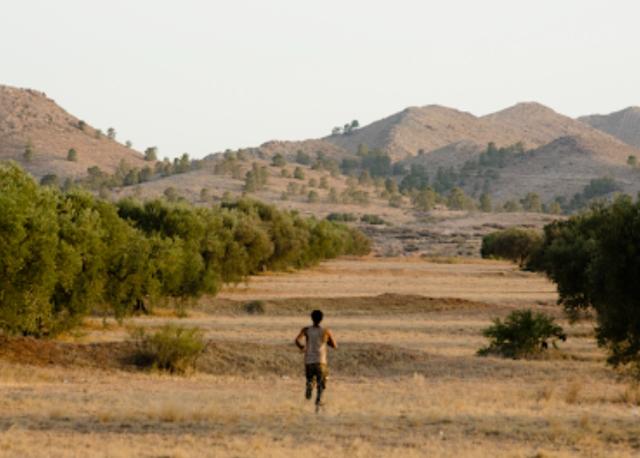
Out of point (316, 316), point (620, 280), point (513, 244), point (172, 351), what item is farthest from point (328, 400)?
point (513, 244)

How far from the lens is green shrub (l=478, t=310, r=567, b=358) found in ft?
128

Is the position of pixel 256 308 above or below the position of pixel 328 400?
above

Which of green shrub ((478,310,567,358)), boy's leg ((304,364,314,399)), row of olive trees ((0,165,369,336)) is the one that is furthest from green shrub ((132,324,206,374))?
boy's leg ((304,364,314,399))

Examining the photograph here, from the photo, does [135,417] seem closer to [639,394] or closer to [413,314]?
[639,394]

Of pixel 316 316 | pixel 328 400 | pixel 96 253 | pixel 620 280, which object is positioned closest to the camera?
pixel 316 316

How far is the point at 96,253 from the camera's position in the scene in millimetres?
40062

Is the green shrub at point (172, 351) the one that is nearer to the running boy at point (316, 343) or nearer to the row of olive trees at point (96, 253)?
the row of olive trees at point (96, 253)

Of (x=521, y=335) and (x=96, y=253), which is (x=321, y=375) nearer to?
(x=521, y=335)

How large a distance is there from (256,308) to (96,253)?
20367 millimetres

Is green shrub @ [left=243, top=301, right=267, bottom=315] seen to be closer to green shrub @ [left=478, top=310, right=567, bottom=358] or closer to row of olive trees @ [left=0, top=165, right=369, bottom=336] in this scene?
row of olive trees @ [left=0, top=165, right=369, bottom=336]

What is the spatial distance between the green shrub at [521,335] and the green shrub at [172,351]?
10.3 meters

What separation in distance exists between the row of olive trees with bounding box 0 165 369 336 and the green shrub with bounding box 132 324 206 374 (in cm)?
362

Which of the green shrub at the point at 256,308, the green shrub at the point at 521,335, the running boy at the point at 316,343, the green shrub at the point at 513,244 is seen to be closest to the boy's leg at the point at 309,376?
the running boy at the point at 316,343

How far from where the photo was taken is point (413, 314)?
60812mm
